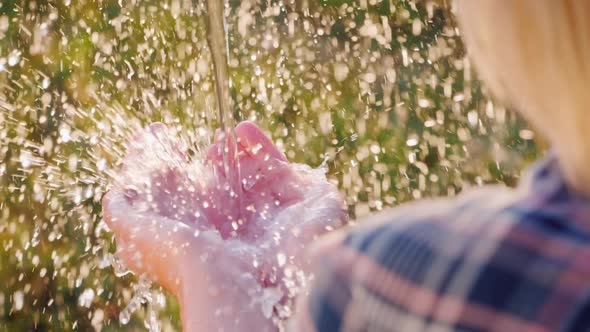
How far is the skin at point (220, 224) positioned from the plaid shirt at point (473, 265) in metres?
0.39

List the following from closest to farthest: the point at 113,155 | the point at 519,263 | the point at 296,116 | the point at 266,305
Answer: the point at 519,263 → the point at 266,305 → the point at 113,155 → the point at 296,116

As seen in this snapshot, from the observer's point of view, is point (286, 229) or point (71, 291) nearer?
point (286, 229)

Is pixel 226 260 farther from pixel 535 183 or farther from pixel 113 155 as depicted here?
pixel 113 155

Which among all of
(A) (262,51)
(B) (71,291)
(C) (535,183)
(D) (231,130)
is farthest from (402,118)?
(C) (535,183)

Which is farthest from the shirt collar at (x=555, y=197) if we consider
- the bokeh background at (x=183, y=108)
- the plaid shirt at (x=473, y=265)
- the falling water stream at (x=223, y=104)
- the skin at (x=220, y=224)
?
the bokeh background at (x=183, y=108)

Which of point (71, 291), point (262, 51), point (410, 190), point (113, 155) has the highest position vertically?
point (262, 51)

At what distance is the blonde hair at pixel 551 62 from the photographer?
35 centimetres

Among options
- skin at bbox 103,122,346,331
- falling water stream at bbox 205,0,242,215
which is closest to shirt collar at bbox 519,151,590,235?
skin at bbox 103,122,346,331

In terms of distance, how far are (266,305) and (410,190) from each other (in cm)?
124

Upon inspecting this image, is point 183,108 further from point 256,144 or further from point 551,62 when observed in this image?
point 551,62

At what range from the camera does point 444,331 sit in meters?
0.36

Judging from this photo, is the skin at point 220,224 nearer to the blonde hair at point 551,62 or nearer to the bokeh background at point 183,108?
the blonde hair at point 551,62

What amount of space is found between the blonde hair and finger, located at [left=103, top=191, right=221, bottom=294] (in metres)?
0.50

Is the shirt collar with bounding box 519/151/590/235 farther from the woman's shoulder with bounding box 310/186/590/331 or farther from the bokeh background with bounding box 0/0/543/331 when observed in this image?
the bokeh background with bounding box 0/0/543/331
